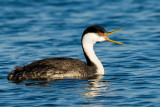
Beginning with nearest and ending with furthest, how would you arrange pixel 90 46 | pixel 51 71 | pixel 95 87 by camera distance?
pixel 95 87 → pixel 51 71 → pixel 90 46

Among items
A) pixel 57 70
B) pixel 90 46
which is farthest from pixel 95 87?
pixel 90 46

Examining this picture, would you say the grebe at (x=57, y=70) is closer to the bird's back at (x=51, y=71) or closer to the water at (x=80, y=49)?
the bird's back at (x=51, y=71)

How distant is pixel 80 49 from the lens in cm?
1923

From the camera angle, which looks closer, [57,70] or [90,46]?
[57,70]

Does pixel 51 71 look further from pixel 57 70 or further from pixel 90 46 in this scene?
pixel 90 46

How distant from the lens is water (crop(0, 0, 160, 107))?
1223cm

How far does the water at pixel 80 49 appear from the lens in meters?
12.2

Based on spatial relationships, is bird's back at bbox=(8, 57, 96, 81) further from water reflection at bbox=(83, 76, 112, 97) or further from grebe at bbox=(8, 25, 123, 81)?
water reflection at bbox=(83, 76, 112, 97)

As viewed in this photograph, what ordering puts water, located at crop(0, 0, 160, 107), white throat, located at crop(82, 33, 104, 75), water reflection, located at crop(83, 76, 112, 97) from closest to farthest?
water, located at crop(0, 0, 160, 107)
water reflection, located at crop(83, 76, 112, 97)
white throat, located at crop(82, 33, 104, 75)

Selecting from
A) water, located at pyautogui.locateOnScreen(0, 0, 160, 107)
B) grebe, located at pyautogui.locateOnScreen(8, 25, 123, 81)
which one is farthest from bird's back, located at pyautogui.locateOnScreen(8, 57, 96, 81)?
water, located at pyautogui.locateOnScreen(0, 0, 160, 107)

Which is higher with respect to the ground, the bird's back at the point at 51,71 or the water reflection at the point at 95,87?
the bird's back at the point at 51,71

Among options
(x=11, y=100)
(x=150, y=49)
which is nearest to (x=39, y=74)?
(x=11, y=100)

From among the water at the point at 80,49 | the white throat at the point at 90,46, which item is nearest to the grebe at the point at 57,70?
the white throat at the point at 90,46

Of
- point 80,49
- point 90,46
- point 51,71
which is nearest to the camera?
point 51,71
